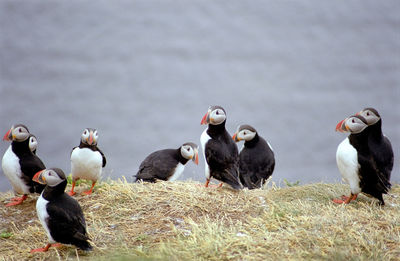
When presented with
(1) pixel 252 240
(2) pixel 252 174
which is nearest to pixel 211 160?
(2) pixel 252 174

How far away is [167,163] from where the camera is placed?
18.4 ft

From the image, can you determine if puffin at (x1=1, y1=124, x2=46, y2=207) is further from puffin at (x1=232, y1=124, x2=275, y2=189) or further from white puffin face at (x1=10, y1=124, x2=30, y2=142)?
puffin at (x1=232, y1=124, x2=275, y2=189)

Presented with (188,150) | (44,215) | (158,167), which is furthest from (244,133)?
(44,215)

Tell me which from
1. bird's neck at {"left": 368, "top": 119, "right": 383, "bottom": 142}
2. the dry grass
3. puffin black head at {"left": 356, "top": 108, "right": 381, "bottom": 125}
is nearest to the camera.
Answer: the dry grass

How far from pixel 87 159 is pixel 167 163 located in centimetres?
99

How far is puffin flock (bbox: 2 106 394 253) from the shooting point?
3.57m

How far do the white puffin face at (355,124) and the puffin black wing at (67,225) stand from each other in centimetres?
235

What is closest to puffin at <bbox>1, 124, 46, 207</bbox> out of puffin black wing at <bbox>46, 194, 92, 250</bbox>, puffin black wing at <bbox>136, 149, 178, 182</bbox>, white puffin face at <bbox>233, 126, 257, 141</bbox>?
puffin black wing at <bbox>136, 149, 178, 182</bbox>

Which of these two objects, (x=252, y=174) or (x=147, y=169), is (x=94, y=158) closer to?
(x=147, y=169)

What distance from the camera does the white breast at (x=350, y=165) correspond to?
441 cm

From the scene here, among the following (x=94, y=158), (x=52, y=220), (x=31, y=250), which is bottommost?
(x=31, y=250)

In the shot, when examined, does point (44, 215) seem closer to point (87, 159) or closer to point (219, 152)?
point (87, 159)

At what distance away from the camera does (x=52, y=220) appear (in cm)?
351

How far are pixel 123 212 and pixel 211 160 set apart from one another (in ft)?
3.61
